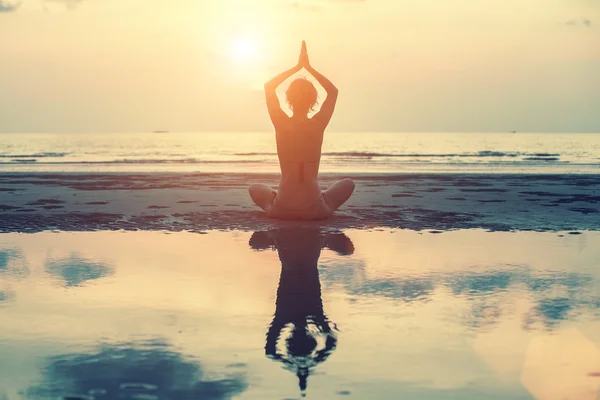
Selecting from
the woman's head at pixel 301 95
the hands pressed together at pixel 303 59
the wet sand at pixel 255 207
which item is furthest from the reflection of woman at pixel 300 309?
the hands pressed together at pixel 303 59

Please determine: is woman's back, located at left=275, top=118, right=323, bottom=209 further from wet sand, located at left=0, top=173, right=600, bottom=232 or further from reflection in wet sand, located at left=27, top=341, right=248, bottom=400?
reflection in wet sand, located at left=27, top=341, right=248, bottom=400

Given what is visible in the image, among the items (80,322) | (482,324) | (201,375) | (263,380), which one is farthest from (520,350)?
(80,322)

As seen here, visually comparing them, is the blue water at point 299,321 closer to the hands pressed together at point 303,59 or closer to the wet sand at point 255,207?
the wet sand at point 255,207

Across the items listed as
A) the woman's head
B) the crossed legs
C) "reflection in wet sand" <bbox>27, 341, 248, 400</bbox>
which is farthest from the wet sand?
"reflection in wet sand" <bbox>27, 341, 248, 400</bbox>

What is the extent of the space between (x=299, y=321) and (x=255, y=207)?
7663mm

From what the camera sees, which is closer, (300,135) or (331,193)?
(300,135)

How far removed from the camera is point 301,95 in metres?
8.92

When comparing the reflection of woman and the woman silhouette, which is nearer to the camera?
the reflection of woman

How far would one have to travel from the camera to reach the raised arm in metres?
9.13

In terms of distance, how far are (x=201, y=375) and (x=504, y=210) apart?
930 centimetres

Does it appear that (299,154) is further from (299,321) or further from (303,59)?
(299,321)

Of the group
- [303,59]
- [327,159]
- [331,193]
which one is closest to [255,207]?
[331,193]

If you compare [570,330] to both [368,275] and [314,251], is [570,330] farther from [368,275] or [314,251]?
[314,251]

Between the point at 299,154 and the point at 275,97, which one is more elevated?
the point at 275,97
